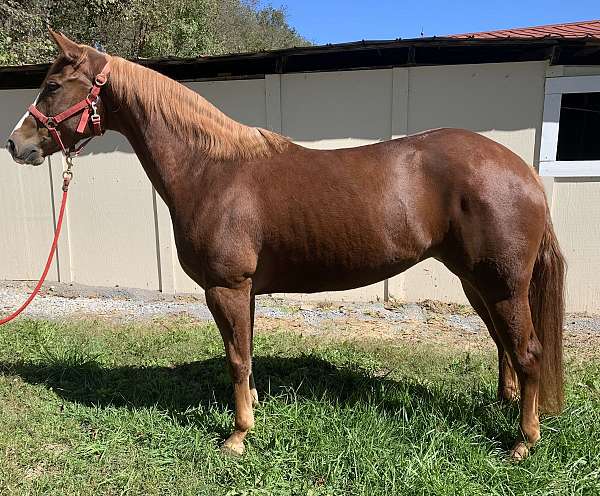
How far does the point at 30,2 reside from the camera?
10328mm

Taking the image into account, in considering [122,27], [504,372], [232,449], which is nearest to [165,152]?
[232,449]

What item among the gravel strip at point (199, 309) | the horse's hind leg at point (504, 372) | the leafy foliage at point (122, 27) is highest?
the leafy foliage at point (122, 27)

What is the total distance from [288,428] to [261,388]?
64cm

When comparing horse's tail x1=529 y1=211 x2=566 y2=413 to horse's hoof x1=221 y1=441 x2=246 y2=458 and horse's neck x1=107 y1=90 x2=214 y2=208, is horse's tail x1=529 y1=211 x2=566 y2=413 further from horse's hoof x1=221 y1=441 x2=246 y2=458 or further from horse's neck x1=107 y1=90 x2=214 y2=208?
horse's neck x1=107 y1=90 x2=214 y2=208

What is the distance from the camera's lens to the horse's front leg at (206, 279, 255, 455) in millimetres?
2508

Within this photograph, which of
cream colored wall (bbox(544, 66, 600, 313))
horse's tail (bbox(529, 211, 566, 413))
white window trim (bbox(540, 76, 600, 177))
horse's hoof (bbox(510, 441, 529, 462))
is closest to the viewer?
horse's hoof (bbox(510, 441, 529, 462))

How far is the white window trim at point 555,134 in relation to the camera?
4.77 m

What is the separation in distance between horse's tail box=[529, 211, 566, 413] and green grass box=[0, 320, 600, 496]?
0.76ft

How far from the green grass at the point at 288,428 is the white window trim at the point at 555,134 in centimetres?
218

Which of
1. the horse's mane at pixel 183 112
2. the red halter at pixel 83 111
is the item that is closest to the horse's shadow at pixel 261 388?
the horse's mane at pixel 183 112

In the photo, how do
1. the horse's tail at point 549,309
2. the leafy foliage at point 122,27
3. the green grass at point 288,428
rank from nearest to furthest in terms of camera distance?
the green grass at point 288,428 < the horse's tail at point 549,309 < the leafy foliage at point 122,27

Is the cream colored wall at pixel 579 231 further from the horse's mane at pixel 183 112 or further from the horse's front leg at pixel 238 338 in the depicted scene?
the horse's front leg at pixel 238 338

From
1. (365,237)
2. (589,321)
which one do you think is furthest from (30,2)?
(589,321)

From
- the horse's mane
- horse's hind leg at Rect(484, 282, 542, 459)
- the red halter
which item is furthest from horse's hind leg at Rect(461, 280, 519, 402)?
the red halter
